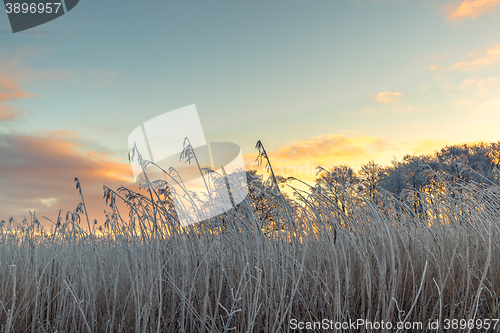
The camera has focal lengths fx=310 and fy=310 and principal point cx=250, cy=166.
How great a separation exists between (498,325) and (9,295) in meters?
5.76

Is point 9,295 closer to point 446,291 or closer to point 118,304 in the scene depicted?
point 118,304

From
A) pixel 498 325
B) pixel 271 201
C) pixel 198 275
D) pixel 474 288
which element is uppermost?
pixel 271 201

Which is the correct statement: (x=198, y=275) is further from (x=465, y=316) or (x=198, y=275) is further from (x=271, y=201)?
(x=465, y=316)

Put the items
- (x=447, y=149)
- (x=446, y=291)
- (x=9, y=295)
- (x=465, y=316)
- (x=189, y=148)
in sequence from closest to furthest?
1. (x=465, y=316)
2. (x=446, y=291)
3. (x=9, y=295)
4. (x=189, y=148)
5. (x=447, y=149)

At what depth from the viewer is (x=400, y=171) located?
2930cm

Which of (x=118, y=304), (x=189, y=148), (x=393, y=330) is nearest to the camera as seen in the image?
Result: (x=393, y=330)

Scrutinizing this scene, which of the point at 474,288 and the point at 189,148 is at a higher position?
the point at 189,148

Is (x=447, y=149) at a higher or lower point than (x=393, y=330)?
higher

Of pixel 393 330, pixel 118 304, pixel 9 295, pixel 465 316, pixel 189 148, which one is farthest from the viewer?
pixel 189 148

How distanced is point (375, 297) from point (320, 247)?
784 mm

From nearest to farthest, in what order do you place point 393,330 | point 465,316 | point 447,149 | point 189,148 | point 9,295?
point 393,330 < point 465,316 < point 9,295 < point 189,148 < point 447,149

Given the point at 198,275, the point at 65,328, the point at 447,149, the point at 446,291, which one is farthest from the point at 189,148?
the point at 447,149

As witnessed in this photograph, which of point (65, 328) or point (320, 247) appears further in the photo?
point (320, 247)

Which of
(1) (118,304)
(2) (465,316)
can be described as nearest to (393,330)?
(2) (465,316)
